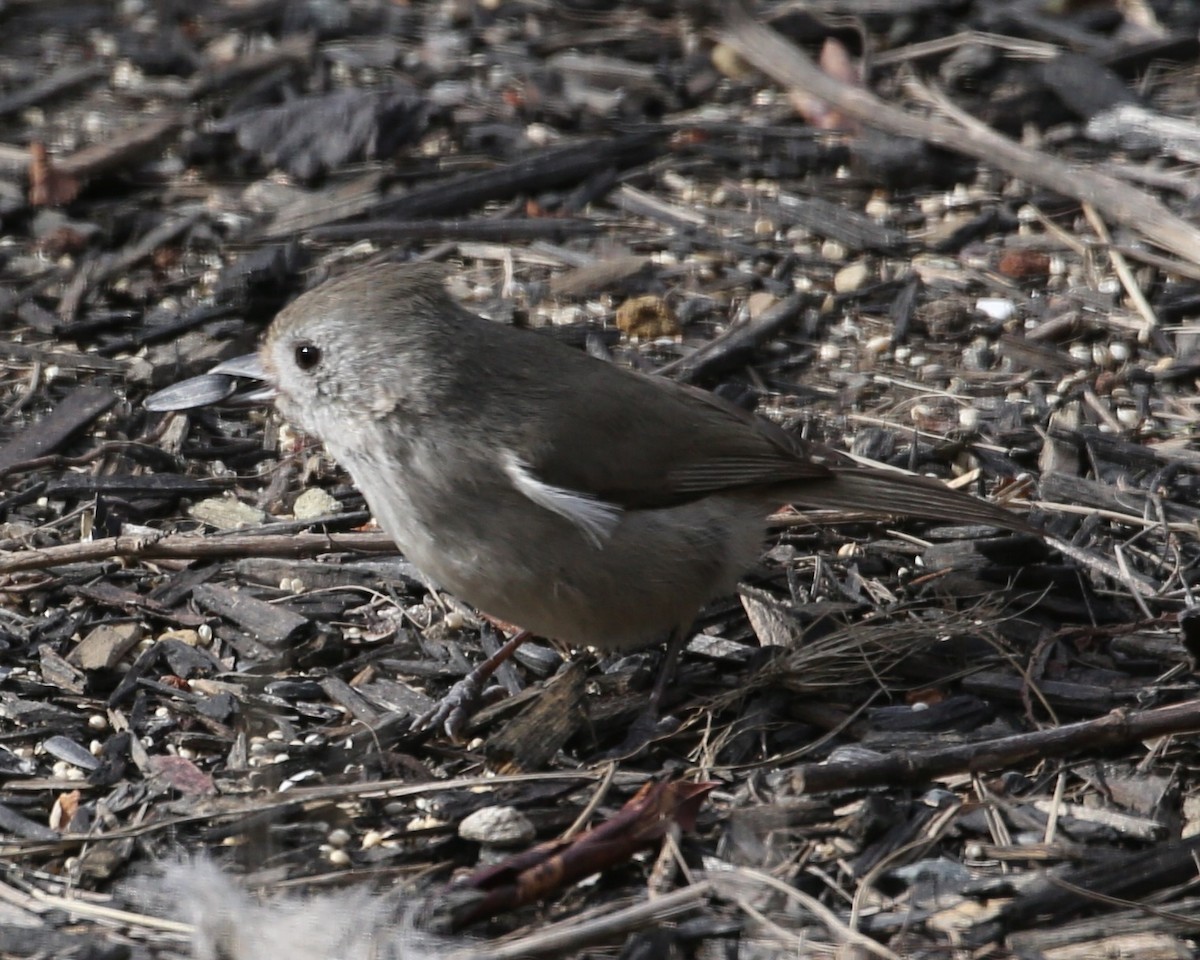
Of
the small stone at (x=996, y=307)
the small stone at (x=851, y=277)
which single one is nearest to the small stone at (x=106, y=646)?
the small stone at (x=851, y=277)

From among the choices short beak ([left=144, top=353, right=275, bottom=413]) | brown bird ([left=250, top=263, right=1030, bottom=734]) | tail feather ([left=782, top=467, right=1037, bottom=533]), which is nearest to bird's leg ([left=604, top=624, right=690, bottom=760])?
brown bird ([left=250, top=263, right=1030, bottom=734])

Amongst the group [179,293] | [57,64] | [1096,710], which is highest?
[57,64]

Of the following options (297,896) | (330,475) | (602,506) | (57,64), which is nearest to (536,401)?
(602,506)

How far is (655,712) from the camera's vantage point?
4816 millimetres

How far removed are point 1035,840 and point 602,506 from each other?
1.56 m

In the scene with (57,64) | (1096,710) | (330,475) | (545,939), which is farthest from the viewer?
(57,64)

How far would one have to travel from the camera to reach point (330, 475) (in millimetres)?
5902

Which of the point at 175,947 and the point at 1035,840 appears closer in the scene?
the point at 175,947

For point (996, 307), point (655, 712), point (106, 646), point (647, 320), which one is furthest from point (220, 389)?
point (996, 307)

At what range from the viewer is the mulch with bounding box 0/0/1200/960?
13.4ft

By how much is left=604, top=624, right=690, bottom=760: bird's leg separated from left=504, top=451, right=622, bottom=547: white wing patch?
463 mm

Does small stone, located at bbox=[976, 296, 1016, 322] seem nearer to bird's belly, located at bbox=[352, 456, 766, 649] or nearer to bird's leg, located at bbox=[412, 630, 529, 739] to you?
bird's belly, located at bbox=[352, 456, 766, 649]

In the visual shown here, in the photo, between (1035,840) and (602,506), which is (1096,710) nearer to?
(1035,840)

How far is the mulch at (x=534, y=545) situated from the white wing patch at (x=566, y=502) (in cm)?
52
